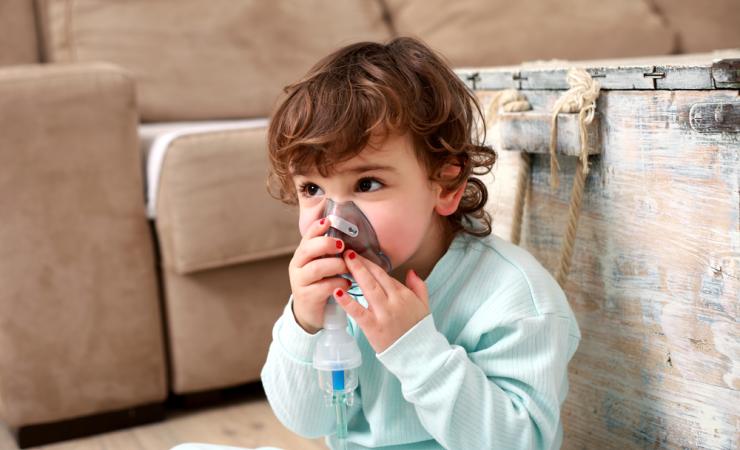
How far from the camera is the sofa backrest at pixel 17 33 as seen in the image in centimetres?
191

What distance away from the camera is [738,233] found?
0.88 meters

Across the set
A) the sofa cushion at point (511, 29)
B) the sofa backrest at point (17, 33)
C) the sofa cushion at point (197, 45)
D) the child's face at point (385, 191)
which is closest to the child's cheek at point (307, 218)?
the child's face at point (385, 191)

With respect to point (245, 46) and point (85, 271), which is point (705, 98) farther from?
point (245, 46)

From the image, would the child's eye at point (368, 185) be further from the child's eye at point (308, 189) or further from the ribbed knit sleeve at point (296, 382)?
the ribbed knit sleeve at point (296, 382)

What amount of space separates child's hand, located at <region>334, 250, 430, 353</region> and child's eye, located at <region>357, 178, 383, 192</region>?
0.22 feet

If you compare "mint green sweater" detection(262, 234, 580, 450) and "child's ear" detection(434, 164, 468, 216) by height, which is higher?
"child's ear" detection(434, 164, 468, 216)

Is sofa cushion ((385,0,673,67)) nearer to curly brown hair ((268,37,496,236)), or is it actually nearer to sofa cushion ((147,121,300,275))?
sofa cushion ((147,121,300,275))

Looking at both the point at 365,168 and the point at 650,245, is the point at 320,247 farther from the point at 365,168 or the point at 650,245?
the point at 650,245

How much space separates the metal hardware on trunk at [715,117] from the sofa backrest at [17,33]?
1.50m

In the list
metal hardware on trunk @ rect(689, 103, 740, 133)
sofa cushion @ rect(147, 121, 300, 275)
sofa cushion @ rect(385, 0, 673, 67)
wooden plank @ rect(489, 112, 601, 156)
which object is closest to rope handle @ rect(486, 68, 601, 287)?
wooden plank @ rect(489, 112, 601, 156)

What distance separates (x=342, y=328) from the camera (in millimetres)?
886

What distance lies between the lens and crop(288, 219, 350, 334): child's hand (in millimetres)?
854

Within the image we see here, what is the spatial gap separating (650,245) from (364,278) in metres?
0.33

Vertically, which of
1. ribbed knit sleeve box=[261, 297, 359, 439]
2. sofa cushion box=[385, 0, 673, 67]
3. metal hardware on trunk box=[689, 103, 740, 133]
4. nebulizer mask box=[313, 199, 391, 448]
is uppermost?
sofa cushion box=[385, 0, 673, 67]
